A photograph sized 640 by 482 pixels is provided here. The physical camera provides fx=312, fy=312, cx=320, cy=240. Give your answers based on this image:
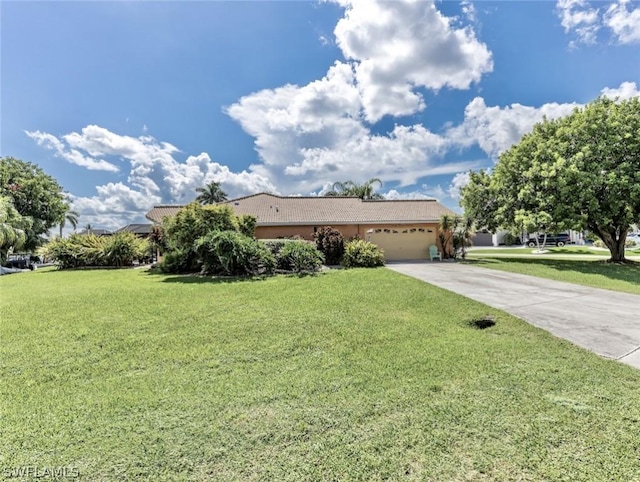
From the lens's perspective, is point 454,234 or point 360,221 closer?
point 360,221

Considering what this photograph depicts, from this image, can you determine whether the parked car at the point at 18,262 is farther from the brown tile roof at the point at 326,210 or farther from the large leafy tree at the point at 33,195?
the brown tile roof at the point at 326,210

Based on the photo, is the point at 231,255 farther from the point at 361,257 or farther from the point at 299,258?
the point at 361,257

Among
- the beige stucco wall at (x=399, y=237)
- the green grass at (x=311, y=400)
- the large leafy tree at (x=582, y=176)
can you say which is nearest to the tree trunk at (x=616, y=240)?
the large leafy tree at (x=582, y=176)

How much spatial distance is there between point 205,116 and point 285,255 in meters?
9.53

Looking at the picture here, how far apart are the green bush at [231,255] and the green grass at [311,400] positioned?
261 inches

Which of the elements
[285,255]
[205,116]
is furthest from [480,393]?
[205,116]

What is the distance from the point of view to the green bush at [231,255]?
13125 millimetres

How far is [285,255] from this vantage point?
14.2 m

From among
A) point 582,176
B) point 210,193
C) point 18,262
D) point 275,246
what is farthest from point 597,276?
point 210,193

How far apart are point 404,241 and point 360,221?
3382 millimetres

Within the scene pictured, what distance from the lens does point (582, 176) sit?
49.4ft

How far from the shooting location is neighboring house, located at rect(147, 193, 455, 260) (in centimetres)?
2048

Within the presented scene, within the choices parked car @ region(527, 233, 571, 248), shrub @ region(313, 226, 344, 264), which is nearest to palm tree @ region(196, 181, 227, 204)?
shrub @ region(313, 226, 344, 264)

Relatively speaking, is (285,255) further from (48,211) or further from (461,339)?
(48,211)
